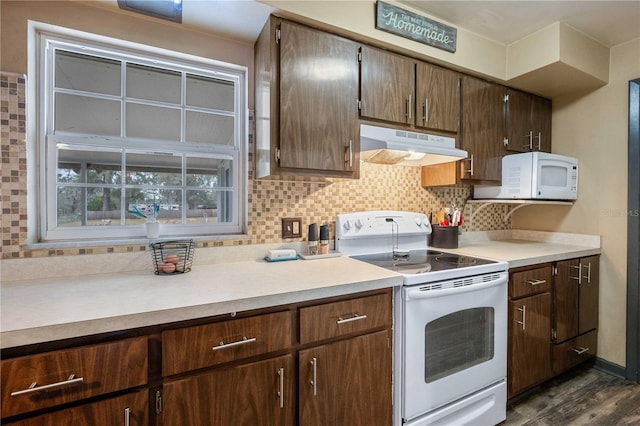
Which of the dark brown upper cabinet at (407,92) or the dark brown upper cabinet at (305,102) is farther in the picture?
the dark brown upper cabinet at (407,92)

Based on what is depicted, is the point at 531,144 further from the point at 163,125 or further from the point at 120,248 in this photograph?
the point at 120,248

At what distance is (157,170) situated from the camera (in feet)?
5.36

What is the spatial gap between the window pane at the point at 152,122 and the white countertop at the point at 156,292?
66 centimetres

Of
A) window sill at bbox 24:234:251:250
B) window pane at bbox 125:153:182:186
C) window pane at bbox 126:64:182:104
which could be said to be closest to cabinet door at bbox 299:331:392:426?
window sill at bbox 24:234:251:250

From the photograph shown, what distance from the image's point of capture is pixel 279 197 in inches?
71.1

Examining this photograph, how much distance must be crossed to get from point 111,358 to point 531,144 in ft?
9.57

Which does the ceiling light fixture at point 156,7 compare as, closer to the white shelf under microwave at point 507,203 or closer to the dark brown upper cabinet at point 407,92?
the dark brown upper cabinet at point 407,92

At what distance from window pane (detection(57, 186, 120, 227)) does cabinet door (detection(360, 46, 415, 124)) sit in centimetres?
139

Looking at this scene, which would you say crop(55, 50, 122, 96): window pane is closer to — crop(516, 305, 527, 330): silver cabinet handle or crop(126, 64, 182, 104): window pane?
crop(126, 64, 182, 104): window pane

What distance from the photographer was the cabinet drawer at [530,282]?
5.80ft

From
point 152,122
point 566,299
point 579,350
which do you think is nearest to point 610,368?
point 579,350

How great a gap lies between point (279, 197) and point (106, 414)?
1.21 m

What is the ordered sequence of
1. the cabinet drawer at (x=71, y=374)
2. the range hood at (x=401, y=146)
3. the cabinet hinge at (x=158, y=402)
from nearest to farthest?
the cabinet drawer at (x=71, y=374) < the cabinet hinge at (x=158, y=402) < the range hood at (x=401, y=146)

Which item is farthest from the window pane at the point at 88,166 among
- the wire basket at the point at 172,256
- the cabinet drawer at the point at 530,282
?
the cabinet drawer at the point at 530,282
